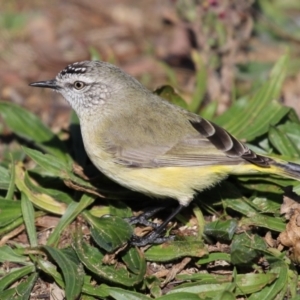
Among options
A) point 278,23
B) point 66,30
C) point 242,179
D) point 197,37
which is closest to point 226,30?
point 197,37

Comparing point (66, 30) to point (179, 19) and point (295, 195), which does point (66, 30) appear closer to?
point (179, 19)

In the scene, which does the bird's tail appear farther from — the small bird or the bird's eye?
the bird's eye

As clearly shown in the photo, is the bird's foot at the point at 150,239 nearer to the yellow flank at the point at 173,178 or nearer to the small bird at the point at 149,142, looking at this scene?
the small bird at the point at 149,142

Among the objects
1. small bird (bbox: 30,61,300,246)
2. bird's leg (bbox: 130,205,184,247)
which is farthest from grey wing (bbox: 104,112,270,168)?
bird's leg (bbox: 130,205,184,247)

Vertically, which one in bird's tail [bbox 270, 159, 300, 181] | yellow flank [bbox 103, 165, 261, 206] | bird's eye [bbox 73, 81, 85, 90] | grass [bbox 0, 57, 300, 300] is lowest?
grass [bbox 0, 57, 300, 300]

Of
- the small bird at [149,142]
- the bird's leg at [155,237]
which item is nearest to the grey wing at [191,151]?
the small bird at [149,142]

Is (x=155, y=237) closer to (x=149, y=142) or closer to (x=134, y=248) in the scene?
(x=134, y=248)

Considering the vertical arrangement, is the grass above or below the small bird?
below

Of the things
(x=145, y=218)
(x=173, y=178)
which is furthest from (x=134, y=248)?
(x=173, y=178)
